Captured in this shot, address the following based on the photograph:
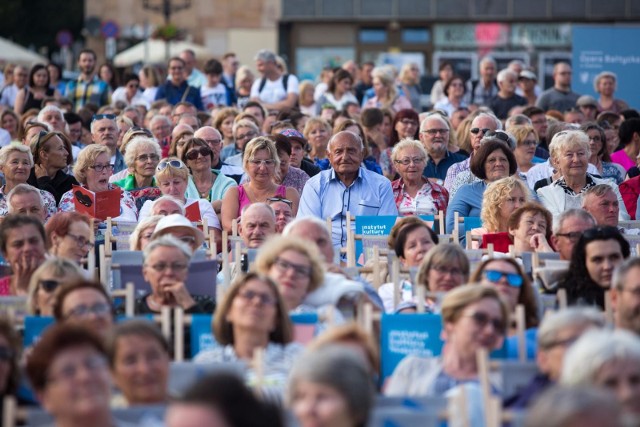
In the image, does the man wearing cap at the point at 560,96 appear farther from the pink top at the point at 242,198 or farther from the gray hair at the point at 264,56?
the pink top at the point at 242,198

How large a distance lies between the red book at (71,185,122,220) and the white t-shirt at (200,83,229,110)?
9.51 m

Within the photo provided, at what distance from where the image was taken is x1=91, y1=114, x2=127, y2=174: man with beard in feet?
53.8

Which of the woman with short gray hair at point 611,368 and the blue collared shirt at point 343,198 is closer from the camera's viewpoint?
the woman with short gray hair at point 611,368

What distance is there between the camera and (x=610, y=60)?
24.6 metres

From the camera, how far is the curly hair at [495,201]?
11875 mm

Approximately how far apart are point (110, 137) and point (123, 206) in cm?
322

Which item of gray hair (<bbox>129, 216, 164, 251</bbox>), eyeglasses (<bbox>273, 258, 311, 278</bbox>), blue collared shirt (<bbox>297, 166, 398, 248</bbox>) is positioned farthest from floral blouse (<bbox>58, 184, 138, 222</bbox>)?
eyeglasses (<bbox>273, 258, 311, 278</bbox>)

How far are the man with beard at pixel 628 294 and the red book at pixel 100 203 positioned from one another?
5982 millimetres

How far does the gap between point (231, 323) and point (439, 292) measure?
1.60 metres

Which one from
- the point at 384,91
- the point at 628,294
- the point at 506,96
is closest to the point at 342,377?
the point at 628,294

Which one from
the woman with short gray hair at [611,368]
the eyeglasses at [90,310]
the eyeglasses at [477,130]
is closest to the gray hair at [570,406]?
the woman with short gray hair at [611,368]

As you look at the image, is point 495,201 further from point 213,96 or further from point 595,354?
point 213,96

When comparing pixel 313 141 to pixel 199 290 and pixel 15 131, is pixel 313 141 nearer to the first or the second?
pixel 15 131

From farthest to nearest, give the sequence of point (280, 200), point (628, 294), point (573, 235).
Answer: point (280, 200), point (573, 235), point (628, 294)
